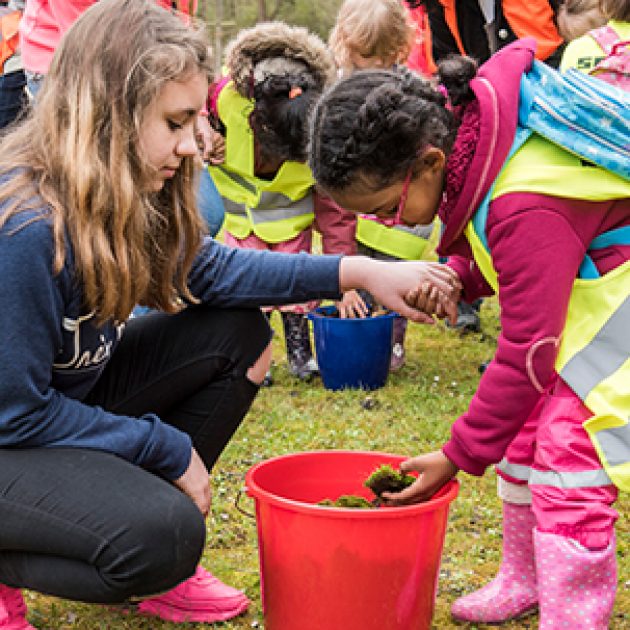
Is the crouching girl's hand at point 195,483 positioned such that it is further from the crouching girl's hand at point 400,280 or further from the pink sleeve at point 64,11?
the pink sleeve at point 64,11

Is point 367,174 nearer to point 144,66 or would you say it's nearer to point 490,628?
point 144,66

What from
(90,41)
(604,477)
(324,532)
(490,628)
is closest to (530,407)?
(604,477)

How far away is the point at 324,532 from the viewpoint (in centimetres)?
188

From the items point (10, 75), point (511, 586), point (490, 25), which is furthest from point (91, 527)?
point (490, 25)

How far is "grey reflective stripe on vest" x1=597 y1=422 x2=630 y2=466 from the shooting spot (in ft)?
6.06

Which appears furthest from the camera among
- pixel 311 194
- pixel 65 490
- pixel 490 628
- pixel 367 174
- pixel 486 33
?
pixel 486 33

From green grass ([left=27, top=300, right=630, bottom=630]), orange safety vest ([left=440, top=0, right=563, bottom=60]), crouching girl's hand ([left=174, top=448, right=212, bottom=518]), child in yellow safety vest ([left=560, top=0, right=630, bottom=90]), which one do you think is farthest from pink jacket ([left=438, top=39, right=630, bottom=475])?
orange safety vest ([left=440, top=0, right=563, bottom=60])

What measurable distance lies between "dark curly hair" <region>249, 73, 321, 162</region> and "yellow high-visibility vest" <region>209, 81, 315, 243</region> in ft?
0.43

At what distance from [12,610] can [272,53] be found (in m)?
2.46

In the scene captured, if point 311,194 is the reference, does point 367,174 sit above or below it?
above

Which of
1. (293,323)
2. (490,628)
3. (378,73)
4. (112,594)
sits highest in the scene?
(378,73)

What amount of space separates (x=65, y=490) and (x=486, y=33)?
343 centimetres

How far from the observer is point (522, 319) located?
1.87 meters

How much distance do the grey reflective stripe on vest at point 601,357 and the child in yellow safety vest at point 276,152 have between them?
1.89 meters
